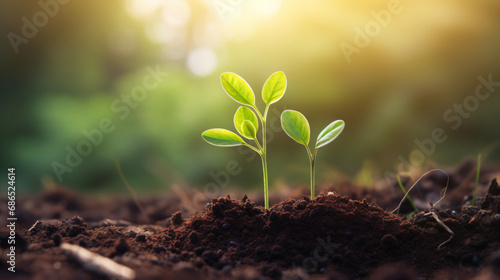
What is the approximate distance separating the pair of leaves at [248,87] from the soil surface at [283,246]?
1.23ft

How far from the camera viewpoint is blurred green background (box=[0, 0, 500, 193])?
4.09 m

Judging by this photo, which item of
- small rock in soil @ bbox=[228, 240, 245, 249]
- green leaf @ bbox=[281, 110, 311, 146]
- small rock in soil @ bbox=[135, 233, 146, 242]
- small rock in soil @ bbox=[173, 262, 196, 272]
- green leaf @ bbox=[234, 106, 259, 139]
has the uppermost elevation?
green leaf @ bbox=[234, 106, 259, 139]

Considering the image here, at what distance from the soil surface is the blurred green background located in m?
2.79

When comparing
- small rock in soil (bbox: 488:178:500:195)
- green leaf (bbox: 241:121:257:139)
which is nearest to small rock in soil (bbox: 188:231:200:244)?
green leaf (bbox: 241:121:257:139)

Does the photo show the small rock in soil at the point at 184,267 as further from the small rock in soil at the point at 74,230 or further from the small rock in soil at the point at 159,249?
the small rock in soil at the point at 74,230

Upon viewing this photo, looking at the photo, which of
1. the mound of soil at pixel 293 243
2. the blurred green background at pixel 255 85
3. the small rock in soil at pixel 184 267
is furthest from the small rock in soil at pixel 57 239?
the blurred green background at pixel 255 85

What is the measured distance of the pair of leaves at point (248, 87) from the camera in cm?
126

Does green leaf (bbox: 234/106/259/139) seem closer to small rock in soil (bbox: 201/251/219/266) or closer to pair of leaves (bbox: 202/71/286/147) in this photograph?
pair of leaves (bbox: 202/71/286/147)

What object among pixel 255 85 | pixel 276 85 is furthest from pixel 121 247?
pixel 255 85

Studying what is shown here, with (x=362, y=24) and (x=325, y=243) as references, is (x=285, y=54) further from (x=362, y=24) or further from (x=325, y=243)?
(x=325, y=243)

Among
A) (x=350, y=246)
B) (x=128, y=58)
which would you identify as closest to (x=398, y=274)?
(x=350, y=246)

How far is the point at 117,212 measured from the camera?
7.44 ft

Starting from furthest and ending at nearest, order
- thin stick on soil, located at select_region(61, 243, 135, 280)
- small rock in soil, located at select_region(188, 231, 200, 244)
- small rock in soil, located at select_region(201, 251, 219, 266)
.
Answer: small rock in soil, located at select_region(188, 231, 200, 244) < small rock in soil, located at select_region(201, 251, 219, 266) < thin stick on soil, located at select_region(61, 243, 135, 280)

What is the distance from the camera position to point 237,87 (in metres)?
1.27
